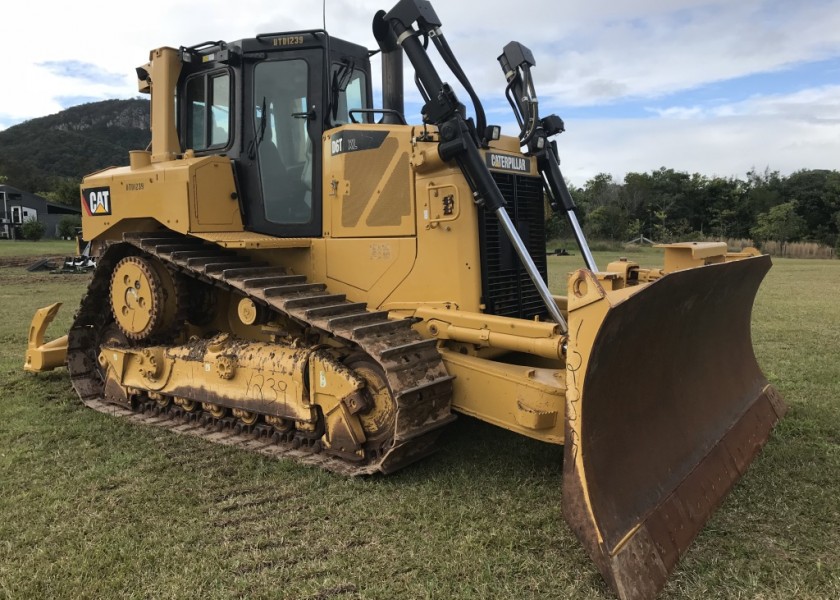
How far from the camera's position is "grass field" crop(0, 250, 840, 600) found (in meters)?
3.15

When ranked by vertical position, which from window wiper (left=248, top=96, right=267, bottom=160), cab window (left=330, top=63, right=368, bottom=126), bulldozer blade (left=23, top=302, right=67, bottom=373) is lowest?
bulldozer blade (left=23, top=302, right=67, bottom=373)

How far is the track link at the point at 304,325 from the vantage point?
13.9ft

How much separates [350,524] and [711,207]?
56.4 metres

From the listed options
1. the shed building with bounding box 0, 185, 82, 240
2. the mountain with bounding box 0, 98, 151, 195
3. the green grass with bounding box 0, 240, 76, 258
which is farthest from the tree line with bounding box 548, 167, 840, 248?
the mountain with bounding box 0, 98, 151, 195

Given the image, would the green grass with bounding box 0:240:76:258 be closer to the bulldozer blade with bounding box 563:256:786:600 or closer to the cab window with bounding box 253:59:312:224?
the cab window with bounding box 253:59:312:224

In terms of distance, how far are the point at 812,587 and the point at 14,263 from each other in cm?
2876

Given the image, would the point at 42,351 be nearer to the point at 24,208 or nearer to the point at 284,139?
the point at 284,139

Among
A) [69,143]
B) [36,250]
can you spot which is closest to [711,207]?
[36,250]

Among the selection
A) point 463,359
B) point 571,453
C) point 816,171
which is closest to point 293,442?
point 463,359

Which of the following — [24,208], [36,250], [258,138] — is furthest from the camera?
[24,208]

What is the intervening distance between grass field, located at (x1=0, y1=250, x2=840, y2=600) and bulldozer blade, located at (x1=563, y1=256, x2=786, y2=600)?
0.56 feet

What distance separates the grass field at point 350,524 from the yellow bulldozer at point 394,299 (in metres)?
0.23

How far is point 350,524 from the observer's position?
3.76m

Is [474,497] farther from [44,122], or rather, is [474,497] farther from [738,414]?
[44,122]
